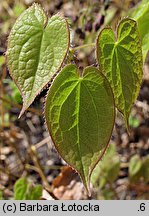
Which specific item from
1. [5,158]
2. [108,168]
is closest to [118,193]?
[108,168]

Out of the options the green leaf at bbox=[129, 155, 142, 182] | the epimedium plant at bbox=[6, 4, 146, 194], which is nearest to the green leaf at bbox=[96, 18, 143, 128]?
the epimedium plant at bbox=[6, 4, 146, 194]

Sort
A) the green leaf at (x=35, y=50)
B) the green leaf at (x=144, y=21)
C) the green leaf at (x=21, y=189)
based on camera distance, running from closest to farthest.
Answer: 1. the green leaf at (x=35, y=50)
2. the green leaf at (x=144, y=21)
3. the green leaf at (x=21, y=189)

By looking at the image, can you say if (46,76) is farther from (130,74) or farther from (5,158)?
(5,158)

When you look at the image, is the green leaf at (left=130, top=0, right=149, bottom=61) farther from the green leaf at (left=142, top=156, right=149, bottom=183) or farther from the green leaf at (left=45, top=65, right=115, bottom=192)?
the green leaf at (left=142, top=156, right=149, bottom=183)

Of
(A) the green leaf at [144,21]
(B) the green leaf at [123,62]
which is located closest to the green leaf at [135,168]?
(A) the green leaf at [144,21]

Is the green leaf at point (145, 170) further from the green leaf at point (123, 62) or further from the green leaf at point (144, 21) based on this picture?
the green leaf at point (123, 62)

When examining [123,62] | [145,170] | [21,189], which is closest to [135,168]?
[145,170]
